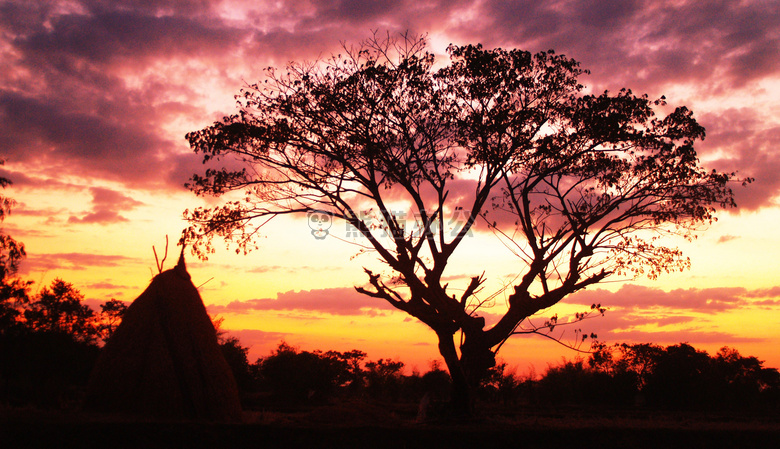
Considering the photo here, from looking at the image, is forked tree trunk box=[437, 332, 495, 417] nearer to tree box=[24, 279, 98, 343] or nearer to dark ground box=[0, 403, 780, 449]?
dark ground box=[0, 403, 780, 449]

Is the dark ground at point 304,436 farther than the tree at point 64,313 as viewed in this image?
No

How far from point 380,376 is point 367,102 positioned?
20.4 meters

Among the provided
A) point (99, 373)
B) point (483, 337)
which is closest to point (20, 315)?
point (99, 373)

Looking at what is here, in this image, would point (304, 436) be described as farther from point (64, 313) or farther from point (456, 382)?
point (64, 313)

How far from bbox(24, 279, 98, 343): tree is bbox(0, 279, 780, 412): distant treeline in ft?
0.13

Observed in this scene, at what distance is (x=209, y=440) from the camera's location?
30.4ft

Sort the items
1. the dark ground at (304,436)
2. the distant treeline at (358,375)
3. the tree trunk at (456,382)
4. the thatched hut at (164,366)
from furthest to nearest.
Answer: the distant treeline at (358,375) → the tree trunk at (456,382) → the thatched hut at (164,366) → the dark ground at (304,436)

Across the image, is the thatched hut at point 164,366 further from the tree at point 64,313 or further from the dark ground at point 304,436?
the tree at point 64,313

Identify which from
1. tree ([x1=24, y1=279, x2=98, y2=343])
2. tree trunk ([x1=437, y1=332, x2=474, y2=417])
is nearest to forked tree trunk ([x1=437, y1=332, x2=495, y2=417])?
tree trunk ([x1=437, y1=332, x2=474, y2=417])

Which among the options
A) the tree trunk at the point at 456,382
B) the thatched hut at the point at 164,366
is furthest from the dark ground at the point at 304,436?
the tree trunk at the point at 456,382

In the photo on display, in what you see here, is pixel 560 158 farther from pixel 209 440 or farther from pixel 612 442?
pixel 209 440

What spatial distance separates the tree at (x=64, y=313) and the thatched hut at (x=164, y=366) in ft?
46.2

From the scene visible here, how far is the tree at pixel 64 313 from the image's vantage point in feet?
78.3

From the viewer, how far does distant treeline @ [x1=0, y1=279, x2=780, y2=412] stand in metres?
19.6
